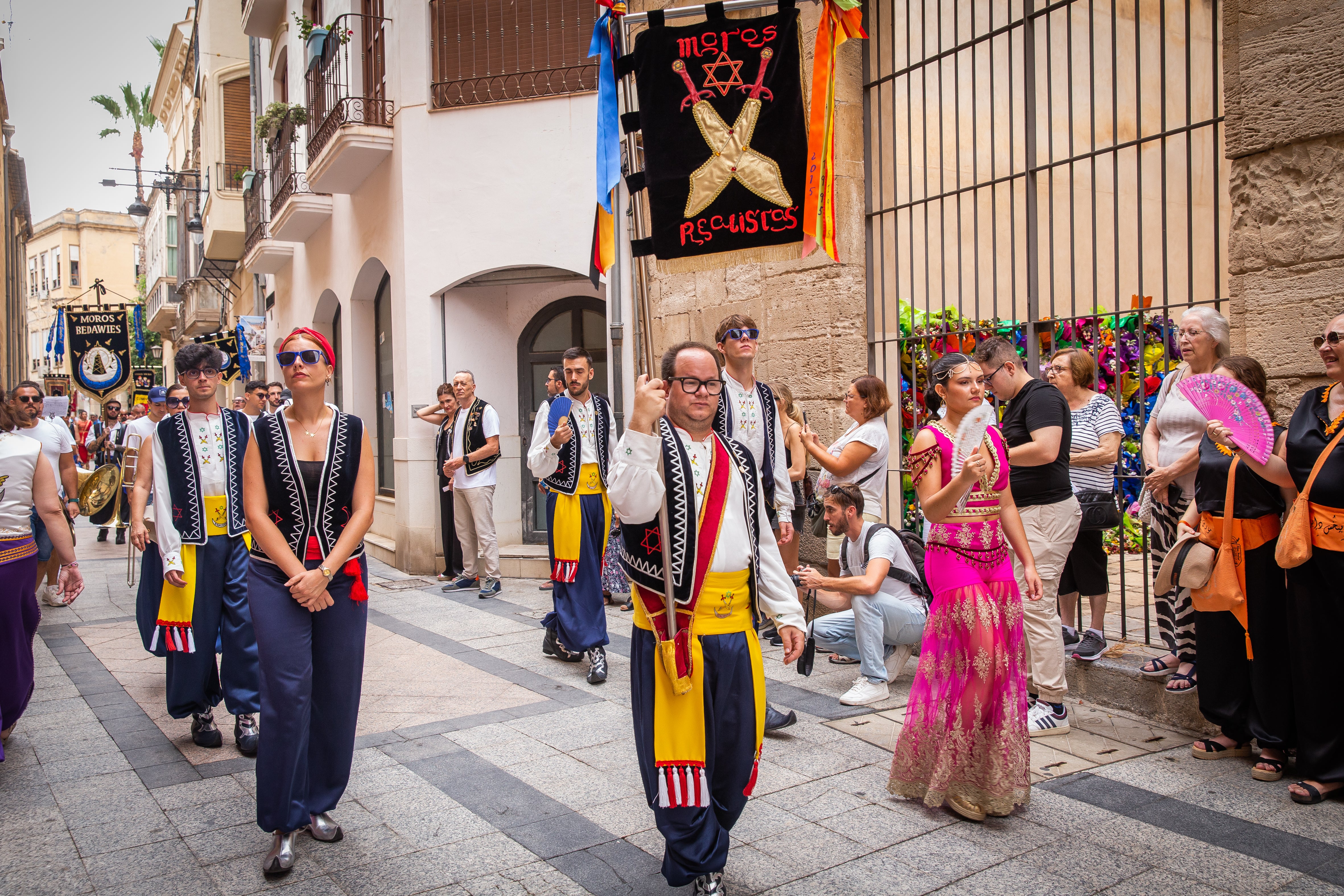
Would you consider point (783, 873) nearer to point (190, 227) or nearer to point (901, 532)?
point (901, 532)

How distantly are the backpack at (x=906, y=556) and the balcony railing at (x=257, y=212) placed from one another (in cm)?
1390

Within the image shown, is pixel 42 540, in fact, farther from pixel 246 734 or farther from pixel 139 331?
pixel 139 331

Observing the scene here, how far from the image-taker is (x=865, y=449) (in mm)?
6016

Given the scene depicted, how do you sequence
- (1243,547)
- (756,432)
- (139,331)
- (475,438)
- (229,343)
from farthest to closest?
(139,331)
(229,343)
(475,438)
(756,432)
(1243,547)

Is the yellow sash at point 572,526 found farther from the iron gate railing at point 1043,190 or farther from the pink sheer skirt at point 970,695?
the pink sheer skirt at point 970,695

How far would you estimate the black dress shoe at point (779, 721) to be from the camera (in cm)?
492

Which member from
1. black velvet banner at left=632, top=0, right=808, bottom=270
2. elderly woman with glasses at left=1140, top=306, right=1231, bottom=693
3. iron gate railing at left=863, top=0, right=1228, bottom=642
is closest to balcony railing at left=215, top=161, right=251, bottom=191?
iron gate railing at left=863, top=0, right=1228, bottom=642

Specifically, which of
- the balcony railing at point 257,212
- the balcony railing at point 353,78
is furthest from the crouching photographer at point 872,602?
the balcony railing at point 257,212

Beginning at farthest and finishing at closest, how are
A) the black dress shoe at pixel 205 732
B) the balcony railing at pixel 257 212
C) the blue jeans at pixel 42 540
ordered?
1. the balcony railing at pixel 257 212
2. the blue jeans at pixel 42 540
3. the black dress shoe at pixel 205 732

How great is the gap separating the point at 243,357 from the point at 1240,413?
58.7 ft

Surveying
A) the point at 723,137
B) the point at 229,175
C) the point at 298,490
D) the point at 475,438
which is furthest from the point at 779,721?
the point at 229,175

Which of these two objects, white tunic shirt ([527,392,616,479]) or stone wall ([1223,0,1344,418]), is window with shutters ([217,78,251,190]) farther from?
stone wall ([1223,0,1344,418])

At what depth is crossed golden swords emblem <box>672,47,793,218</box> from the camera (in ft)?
16.4

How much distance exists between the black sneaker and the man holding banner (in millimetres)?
2767
